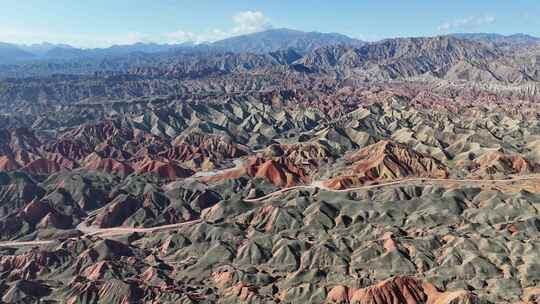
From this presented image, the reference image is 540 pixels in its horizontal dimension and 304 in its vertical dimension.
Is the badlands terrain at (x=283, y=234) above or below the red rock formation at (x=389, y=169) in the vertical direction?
below

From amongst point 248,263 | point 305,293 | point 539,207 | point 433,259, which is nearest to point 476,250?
point 433,259

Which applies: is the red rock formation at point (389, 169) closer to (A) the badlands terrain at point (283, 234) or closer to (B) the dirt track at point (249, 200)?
(A) the badlands terrain at point (283, 234)

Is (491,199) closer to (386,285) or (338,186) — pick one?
(338,186)

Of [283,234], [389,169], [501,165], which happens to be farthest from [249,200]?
[501,165]

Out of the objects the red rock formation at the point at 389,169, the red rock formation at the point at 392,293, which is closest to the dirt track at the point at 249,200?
the red rock formation at the point at 389,169

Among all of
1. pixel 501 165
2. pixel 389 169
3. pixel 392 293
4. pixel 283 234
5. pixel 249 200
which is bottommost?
pixel 249 200

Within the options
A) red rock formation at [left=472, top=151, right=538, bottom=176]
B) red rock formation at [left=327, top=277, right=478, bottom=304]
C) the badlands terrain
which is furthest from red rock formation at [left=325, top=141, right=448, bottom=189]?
red rock formation at [left=327, top=277, right=478, bottom=304]

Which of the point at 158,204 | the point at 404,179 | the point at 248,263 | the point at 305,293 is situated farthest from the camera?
the point at 404,179

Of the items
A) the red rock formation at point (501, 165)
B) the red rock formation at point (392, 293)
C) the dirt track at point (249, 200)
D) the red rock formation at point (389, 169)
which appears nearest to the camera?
the red rock formation at point (392, 293)

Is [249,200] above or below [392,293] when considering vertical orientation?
below

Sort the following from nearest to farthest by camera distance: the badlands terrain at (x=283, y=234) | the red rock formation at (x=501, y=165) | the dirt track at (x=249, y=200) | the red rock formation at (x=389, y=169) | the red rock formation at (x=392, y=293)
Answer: the red rock formation at (x=392, y=293) → the badlands terrain at (x=283, y=234) → the dirt track at (x=249, y=200) → the red rock formation at (x=389, y=169) → the red rock formation at (x=501, y=165)

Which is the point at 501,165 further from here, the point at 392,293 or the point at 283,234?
the point at 392,293
